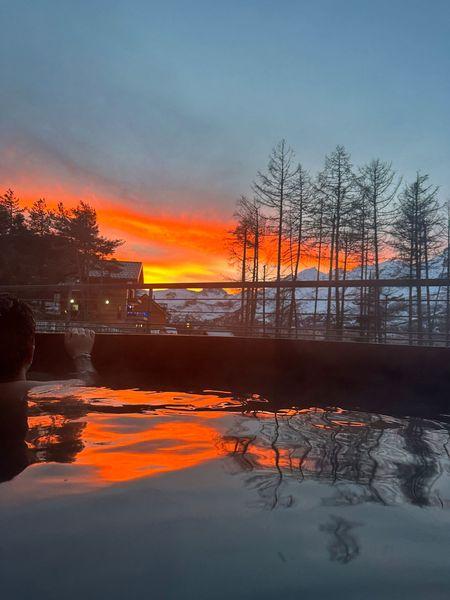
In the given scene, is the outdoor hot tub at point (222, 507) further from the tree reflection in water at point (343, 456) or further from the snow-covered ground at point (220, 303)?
the snow-covered ground at point (220, 303)

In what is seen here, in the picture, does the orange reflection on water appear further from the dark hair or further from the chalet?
the chalet

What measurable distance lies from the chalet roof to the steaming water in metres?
22.4

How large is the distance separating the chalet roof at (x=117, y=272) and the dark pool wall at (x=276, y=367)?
1984 cm

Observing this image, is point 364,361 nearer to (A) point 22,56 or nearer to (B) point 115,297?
(B) point 115,297

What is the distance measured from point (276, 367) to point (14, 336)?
184 centimetres

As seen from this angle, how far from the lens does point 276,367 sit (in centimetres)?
327

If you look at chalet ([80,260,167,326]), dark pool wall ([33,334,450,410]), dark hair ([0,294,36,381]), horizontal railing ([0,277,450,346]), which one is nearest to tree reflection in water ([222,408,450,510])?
dark pool wall ([33,334,450,410])

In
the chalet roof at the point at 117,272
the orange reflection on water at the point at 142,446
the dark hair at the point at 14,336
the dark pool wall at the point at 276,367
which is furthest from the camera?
the chalet roof at the point at 117,272

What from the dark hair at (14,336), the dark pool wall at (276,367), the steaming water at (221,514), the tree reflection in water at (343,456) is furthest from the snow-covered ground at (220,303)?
the steaming water at (221,514)

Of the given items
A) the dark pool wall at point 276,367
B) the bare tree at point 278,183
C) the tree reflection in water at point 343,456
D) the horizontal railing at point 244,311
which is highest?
the bare tree at point 278,183

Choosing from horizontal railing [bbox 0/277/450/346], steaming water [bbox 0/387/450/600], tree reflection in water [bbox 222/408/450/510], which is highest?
horizontal railing [bbox 0/277/450/346]

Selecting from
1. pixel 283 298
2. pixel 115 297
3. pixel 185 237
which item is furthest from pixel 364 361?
pixel 185 237

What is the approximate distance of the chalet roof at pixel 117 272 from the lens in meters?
23.7

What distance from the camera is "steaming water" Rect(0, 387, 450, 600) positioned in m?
0.63
